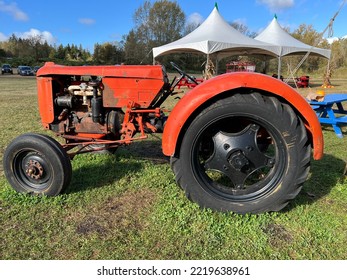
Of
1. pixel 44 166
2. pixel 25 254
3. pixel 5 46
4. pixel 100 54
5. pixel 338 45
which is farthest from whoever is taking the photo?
pixel 5 46

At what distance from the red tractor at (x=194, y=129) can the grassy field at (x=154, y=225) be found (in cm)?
19

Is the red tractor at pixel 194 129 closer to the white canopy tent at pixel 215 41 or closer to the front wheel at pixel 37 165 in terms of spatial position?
the front wheel at pixel 37 165

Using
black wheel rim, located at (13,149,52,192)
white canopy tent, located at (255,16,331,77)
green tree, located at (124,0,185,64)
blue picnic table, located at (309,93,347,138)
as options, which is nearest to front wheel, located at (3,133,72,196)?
black wheel rim, located at (13,149,52,192)

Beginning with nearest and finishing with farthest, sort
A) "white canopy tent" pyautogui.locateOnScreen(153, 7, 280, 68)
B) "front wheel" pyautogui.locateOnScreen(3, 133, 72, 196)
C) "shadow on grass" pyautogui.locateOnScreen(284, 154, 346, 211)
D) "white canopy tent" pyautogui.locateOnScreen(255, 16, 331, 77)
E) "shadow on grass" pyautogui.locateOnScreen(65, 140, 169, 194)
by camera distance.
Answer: "front wheel" pyautogui.locateOnScreen(3, 133, 72, 196) → "shadow on grass" pyautogui.locateOnScreen(284, 154, 346, 211) → "shadow on grass" pyautogui.locateOnScreen(65, 140, 169, 194) → "white canopy tent" pyautogui.locateOnScreen(153, 7, 280, 68) → "white canopy tent" pyautogui.locateOnScreen(255, 16, 331, 77)

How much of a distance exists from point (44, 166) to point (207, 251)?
1809 millimetres

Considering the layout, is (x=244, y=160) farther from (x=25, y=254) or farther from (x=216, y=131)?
Answer: (x=25, y=254)

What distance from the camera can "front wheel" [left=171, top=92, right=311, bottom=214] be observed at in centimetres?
250

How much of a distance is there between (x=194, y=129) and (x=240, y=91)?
0.51 metres

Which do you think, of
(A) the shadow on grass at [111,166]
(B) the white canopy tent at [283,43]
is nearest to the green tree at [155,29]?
(B) the white canopy tent at [283,43]

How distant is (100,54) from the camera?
51.2 m

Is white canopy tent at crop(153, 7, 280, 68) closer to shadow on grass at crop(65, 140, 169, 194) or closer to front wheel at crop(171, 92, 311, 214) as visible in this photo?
shadow on grass at crop(65, 140, 169, 194)

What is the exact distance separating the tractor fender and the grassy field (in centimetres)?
64

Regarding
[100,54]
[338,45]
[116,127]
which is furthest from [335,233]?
[100,54]

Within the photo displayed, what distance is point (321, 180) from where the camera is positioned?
140 inches
